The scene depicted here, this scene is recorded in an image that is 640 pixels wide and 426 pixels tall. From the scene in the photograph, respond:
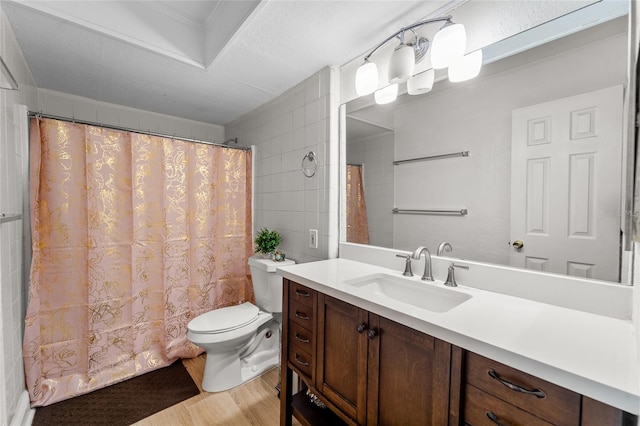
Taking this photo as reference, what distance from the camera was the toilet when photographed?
5.38 feet

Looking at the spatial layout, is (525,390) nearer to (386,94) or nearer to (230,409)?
(386,94)

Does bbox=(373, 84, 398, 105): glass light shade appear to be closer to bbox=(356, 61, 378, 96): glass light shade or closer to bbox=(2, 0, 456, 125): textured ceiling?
bbox=(356, 61, 378, 96): glass light shade

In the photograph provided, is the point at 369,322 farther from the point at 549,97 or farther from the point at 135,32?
the point at 135,32

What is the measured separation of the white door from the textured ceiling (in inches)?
26.8

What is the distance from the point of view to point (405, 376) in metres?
0.86

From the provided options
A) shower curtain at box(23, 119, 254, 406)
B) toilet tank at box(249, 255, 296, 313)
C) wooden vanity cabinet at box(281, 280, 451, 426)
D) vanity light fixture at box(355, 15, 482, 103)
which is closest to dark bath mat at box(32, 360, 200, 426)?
shower curtain at box(23, 119, 254, 406)

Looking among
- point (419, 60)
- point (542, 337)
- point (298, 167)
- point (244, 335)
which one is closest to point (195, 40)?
point (298, 167)

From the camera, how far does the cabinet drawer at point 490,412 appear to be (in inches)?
24.6

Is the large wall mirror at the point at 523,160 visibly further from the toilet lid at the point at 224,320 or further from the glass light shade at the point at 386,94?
the toilet lid at the point at 224,320

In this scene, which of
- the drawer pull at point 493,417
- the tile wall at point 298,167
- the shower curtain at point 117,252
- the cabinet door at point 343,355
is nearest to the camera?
the drawer pull at point 493,417

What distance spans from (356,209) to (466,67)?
0.91m

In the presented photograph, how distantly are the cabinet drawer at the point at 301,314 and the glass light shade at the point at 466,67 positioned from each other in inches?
49.4

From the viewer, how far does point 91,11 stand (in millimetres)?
1313

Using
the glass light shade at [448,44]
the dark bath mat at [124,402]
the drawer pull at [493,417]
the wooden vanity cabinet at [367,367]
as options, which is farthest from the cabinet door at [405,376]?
the dark bath mat at [124,402]
